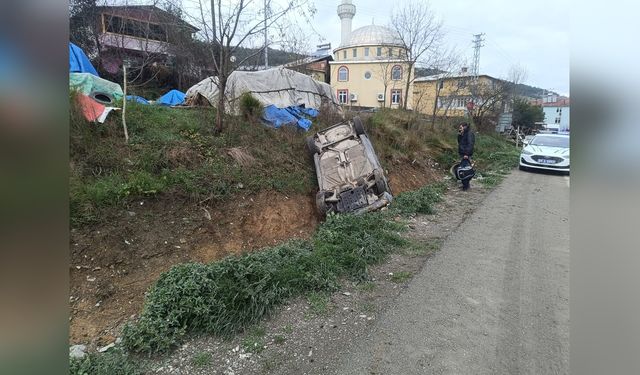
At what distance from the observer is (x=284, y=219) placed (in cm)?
693

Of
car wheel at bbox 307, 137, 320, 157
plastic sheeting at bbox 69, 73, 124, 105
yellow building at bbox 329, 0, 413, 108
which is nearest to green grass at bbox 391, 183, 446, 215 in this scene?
car wheel at bbox 307, 137, 320, 157

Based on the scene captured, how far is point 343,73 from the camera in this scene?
156ft

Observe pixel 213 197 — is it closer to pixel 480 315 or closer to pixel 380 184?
pixel 380 184

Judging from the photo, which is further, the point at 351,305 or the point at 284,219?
the point at 284,219

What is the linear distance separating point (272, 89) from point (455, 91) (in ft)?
53.8

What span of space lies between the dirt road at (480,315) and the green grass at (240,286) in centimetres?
81

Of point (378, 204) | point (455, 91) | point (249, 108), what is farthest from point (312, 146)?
point (455, 91)

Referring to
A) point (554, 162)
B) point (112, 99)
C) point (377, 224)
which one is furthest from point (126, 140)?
point (554, 162)

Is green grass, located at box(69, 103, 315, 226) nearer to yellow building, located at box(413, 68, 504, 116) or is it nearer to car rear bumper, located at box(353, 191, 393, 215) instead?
car rear bumper, located at box(353, 191, 393, 215)

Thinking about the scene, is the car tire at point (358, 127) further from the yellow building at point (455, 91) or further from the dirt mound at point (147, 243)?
the yellow building at point (455, 91)

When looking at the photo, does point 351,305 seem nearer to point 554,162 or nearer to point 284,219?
point 284,219

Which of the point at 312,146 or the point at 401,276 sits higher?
the point at 312,146

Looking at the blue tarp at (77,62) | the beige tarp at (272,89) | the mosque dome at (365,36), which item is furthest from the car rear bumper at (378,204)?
the mosque dome at (365,36)
